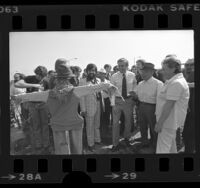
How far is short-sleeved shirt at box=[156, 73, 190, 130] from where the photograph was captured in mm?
13188

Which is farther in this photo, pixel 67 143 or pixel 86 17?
pixel 67 143

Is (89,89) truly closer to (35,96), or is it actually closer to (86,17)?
(35,96)

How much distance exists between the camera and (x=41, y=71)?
520 inches

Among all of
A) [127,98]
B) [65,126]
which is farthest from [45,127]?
[127,98]

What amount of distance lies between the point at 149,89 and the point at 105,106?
590mm

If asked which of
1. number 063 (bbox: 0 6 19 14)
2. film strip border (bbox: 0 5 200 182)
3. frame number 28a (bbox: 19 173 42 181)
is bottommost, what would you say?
frame number 28a (bbox: 19 173 42 181)

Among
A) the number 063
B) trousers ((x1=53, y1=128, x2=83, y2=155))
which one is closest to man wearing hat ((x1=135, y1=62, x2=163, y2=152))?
trousers ((x1=53, y1=128, x2=83, y2=155))

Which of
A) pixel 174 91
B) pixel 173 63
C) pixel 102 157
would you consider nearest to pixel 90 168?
pixel 102 157

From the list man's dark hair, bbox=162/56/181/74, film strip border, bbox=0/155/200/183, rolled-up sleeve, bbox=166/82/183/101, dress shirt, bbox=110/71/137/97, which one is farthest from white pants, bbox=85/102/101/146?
man's dark hair, bbox=162/56/181/74

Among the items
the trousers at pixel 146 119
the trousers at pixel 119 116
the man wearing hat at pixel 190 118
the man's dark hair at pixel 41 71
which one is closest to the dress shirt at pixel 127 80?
the trousers at pixel 119 116

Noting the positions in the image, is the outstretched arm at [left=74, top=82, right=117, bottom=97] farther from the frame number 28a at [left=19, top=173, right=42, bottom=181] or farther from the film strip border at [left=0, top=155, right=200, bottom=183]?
the frame number 28a at [left=19, top=173, right=42, bottom=181]

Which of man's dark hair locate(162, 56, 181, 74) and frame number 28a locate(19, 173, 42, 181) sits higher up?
man's dark hair locate(162, 56, 181, 74)

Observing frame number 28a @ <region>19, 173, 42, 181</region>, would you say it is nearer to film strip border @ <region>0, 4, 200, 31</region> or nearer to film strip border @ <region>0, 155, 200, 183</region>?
film strip border @ <region>0, 155, 200, 183</region>

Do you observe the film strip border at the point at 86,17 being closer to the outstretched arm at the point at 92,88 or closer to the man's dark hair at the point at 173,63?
the man's dark hair at the point at 173,63
